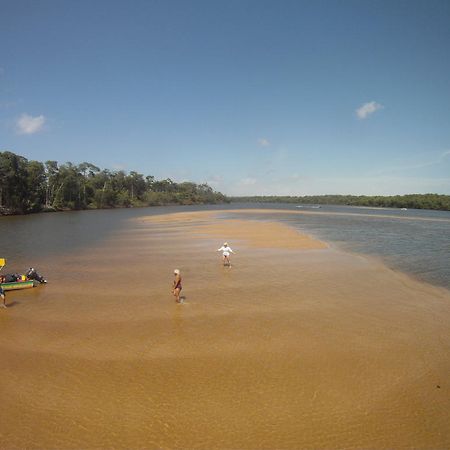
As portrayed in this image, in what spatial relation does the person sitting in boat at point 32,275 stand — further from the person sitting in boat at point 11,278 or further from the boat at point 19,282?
the person sitting in boat at point 11,278

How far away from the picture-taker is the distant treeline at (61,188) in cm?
7469

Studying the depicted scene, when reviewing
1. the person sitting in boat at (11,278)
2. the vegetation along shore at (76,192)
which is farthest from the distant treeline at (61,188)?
A: the person sitting in boat at (11,278)

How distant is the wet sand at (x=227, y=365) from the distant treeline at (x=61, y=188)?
240 ft

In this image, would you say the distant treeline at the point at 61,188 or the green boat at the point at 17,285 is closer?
the green boat at the point at 17,285

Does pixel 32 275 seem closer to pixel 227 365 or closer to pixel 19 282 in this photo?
pixel 19 282

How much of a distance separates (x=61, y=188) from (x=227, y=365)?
106370mm

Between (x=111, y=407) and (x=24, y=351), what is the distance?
397 cm

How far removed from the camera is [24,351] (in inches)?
341

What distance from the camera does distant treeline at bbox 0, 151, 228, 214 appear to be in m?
74.7

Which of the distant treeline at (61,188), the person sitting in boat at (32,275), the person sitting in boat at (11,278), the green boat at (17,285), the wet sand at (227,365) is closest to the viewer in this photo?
the wet sand at (227,365)

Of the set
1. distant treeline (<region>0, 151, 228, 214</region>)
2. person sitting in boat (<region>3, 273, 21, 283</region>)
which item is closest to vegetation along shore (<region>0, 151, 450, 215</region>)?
distant treeline (<region>0, 151, 228, 214</region>)

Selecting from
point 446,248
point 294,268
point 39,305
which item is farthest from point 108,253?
point 446,248

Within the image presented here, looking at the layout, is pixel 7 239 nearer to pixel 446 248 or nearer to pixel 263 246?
pixel 263 246

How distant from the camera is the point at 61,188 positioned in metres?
99.8
